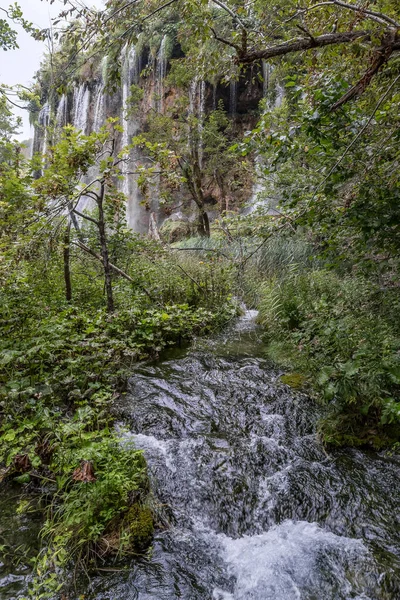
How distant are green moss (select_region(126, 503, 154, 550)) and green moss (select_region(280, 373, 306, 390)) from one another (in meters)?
2.30

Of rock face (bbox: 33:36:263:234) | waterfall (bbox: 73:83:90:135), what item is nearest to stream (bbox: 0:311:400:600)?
rock face (bbox: 33:36:263:234)

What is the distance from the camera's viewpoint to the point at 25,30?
Answer: 516cm

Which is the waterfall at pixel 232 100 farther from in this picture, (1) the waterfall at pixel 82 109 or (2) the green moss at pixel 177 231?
(1) the waterfall at pixel 82 109

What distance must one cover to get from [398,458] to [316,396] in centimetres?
97

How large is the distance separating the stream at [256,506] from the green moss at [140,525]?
0.09 metres

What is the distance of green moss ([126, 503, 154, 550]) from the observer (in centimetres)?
219

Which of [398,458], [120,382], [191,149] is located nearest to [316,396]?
[398,458]

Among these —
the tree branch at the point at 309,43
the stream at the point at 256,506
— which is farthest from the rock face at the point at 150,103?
the tree branch at the point at 309,43

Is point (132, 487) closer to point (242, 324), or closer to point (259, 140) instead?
point (259, 140)

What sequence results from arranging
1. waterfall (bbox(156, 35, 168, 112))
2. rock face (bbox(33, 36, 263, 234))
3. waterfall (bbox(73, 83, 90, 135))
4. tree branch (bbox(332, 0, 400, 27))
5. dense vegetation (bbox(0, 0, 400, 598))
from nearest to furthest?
tree branch (bbox(332, 0, 400, 27))
dense vegetation (bbox(0, 0, 400, 598))
rock face (bbox(33, 36, 263, 234))
waterfall (bbox(156, 35, 168, 112))
waterfall (bbox(73, 83, 90, 135))

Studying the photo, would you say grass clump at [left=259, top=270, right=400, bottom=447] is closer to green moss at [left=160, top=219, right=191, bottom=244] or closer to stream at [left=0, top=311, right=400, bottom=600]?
stream at [left=0, top=311, right=400, bottom=600]

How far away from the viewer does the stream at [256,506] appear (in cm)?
204

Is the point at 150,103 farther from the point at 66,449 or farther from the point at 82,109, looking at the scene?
the point at 66,449

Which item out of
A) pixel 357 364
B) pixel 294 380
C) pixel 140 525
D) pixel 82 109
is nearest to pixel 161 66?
pixel 82 109
